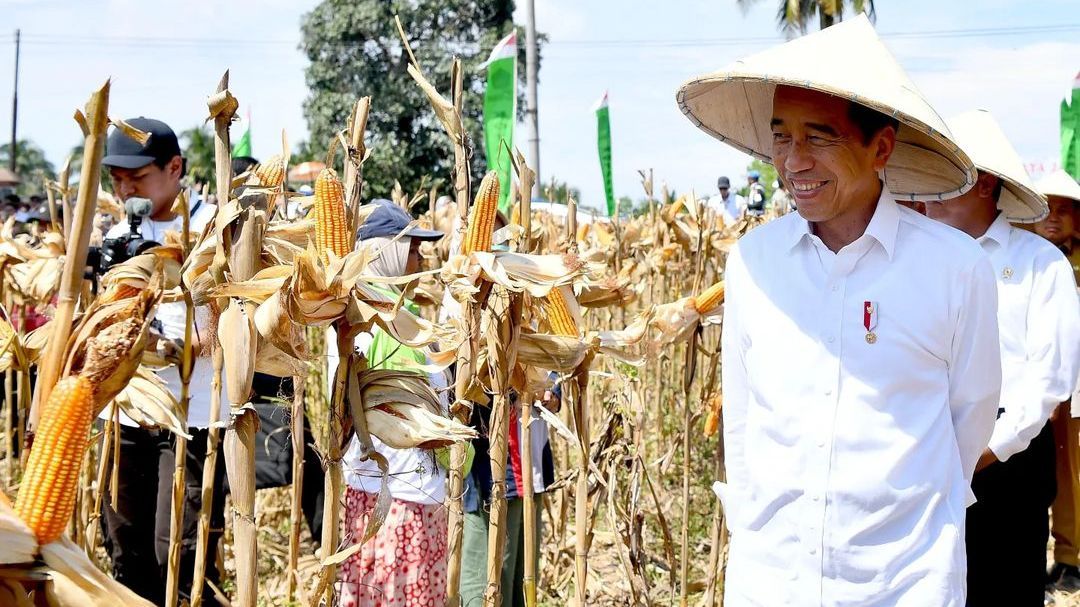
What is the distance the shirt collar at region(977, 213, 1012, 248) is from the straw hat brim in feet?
2.59

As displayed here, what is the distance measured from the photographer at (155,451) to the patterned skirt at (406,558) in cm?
53

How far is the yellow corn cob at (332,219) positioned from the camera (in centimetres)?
165

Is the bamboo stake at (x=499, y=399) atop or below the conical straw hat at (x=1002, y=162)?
below

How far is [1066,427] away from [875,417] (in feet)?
5.87

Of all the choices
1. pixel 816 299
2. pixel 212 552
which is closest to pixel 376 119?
pixel 212 552

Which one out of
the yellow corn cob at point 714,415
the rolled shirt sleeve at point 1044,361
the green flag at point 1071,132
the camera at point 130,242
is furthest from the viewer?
the green flag at point 1071,132

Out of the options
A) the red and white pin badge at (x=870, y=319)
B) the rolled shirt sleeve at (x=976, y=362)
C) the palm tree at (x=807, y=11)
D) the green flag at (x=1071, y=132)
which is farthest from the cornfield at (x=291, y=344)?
the palm tree at (x=807, y=11)

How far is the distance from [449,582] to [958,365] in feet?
3.40

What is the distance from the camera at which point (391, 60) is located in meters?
23.8

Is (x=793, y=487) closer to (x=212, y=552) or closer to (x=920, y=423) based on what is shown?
(x=920, y=423)

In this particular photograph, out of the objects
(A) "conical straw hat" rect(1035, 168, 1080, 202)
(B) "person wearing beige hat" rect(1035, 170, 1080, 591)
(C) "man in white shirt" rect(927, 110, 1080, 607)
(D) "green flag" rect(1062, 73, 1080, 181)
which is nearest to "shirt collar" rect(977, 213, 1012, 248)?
(C) "man in white shirt" rect(927, 110, 1080, 607)

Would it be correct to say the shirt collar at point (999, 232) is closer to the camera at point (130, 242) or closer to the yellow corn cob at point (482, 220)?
the yellow corn cob at point (482, 220)

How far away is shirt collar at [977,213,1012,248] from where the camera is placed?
9.34 ft

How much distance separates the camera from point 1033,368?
267 centimetres
